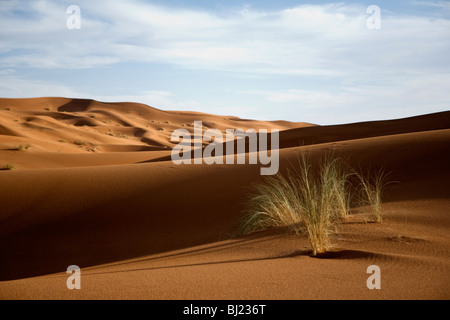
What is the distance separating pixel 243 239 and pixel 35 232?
472cm

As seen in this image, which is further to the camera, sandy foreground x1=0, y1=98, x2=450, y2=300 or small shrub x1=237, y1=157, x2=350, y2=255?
small shrub x1=237, y1=157, x2=350, y2=255

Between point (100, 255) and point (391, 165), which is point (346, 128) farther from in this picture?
point (100, 255)

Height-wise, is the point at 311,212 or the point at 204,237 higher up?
the point at 311,212

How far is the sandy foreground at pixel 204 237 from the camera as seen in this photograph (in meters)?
3.13

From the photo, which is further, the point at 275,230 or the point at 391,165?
the point at 391,165

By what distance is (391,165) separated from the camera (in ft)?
29.3

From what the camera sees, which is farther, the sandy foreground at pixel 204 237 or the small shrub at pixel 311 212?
the small shrub at pixel 311 212

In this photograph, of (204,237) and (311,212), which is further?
(204,237)

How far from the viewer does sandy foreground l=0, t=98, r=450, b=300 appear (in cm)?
313

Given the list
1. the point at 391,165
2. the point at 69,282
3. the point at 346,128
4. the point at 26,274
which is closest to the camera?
the point at 69,282

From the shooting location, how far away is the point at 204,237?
685 centimetres
